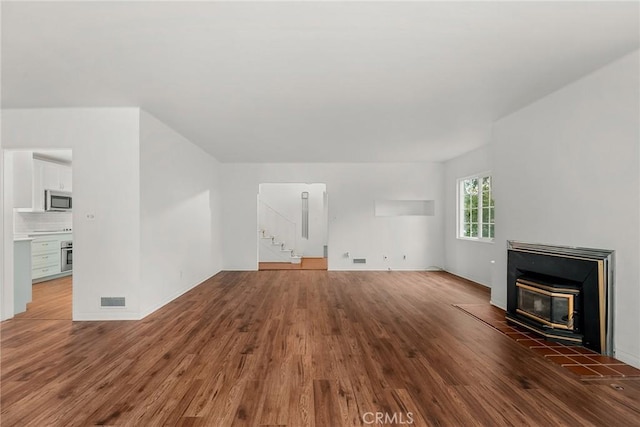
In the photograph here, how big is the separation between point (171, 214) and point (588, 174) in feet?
17.6

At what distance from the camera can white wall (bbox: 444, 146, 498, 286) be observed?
6.16m

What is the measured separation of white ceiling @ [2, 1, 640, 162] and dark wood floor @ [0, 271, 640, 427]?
2666mm

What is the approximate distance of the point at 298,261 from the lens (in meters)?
9.57

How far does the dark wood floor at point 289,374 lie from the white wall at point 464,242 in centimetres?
244

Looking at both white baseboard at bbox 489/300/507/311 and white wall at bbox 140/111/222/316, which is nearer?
white wall at bbox 140/111/222/316

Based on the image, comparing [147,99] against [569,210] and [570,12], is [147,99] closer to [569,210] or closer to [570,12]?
[570,12]

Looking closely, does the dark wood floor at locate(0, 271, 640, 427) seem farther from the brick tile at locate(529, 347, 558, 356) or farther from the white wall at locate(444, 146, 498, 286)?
the white wall at locate(444, 146, 498, 286)

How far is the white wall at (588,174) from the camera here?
8.95ft

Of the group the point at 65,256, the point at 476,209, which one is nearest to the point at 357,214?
the point at 476,209

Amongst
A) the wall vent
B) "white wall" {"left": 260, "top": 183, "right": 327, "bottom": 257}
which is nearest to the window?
"white wall" {"left": 260, "top": 183, "right": 327, "bottom": 257}

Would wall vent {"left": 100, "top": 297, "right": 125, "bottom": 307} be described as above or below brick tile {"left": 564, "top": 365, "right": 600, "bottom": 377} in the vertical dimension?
above

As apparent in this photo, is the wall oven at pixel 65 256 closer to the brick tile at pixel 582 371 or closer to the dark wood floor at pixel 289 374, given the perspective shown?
the dark wood floor at pixel 289 374

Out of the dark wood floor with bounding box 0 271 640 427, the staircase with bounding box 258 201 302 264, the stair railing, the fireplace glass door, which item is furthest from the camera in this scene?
the stair railing

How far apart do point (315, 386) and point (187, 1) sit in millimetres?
2825
